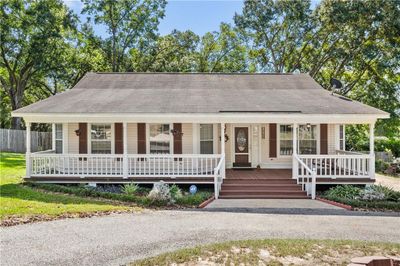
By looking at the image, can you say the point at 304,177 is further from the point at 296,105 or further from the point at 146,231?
the point at 146,231

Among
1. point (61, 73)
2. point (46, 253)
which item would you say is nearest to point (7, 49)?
point (61, 73)


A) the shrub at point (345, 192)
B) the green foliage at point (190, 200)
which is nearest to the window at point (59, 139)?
the green foliage at point (190, 200)

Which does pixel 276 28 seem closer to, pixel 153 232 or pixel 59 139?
pixel 59 139

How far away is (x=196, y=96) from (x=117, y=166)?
4.69m

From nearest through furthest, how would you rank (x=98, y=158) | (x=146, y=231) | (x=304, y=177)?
(x=146, y=231) < (x=304, y=177) < (x=98, y=158)

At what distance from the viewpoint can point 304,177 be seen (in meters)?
13.2

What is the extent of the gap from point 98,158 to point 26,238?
21.6ft

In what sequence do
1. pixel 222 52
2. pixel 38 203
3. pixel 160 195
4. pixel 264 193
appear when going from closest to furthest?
pixel 38 203
pixel 160 195
pixel 264 193
pixel 222 52

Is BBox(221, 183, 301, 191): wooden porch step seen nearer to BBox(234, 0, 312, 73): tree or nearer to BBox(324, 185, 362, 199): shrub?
BBox(324, 185, 362, 199): shrub

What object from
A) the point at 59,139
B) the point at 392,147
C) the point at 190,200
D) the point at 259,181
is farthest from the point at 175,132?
the point at 392,147

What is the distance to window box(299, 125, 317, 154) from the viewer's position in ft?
51.5

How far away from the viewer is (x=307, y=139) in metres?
15.7

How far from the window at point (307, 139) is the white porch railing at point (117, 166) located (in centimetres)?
426

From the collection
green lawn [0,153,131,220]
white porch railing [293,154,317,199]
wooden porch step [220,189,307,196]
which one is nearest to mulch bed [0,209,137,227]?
green lawn [0,153,131,220]
